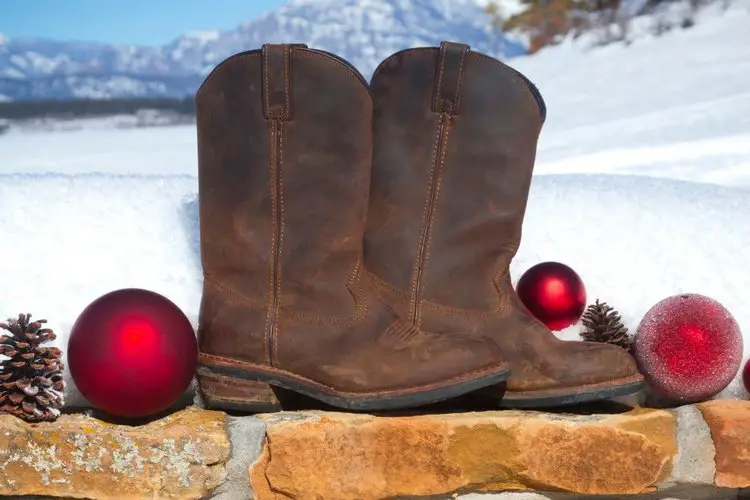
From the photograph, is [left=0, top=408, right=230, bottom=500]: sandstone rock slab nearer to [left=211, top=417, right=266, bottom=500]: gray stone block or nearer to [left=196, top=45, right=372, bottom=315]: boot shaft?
[left=211, top=417, right=266, bottom=500]: gray stone block

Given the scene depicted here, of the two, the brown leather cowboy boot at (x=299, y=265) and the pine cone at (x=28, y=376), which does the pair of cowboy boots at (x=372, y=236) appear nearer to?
the brown leather cowboy boot at (x=299, y=265)

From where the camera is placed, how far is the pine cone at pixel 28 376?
128 cm

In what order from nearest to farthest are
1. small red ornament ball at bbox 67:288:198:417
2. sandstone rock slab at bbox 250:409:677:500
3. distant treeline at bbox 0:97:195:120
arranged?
1. small red ornament ball at bbox 67:288:198:417
2. sandstone rock slab at bbox 250:409:677:500
3. distant treeline at bbox 0:97:195:120

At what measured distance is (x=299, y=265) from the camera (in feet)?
4.50

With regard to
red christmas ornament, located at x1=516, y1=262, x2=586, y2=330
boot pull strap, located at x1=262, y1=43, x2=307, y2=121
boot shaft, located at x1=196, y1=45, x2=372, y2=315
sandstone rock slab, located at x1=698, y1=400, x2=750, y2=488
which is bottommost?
sandstone rock slab, located at x1=698, y1=400, x2=750, y2=488

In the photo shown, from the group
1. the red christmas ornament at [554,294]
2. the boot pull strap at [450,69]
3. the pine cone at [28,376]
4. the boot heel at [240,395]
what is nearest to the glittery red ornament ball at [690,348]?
the red christmas ornament at [554,294]

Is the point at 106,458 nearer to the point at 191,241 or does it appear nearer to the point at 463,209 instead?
the point at 191,241

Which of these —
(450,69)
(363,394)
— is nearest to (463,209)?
(450,69)

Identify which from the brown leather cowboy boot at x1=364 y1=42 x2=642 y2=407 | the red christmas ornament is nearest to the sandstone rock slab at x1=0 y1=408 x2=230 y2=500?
the brown leather cowboy boot at x1=364 y1=42 x2=642 y2=407

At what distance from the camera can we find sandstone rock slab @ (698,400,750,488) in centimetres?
148

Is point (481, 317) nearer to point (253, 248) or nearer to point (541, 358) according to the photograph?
point (541, 358)

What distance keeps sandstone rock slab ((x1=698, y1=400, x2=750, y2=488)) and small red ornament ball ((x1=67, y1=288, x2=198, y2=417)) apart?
0.90m

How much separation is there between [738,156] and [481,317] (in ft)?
6.35

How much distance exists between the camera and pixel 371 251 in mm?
1470
